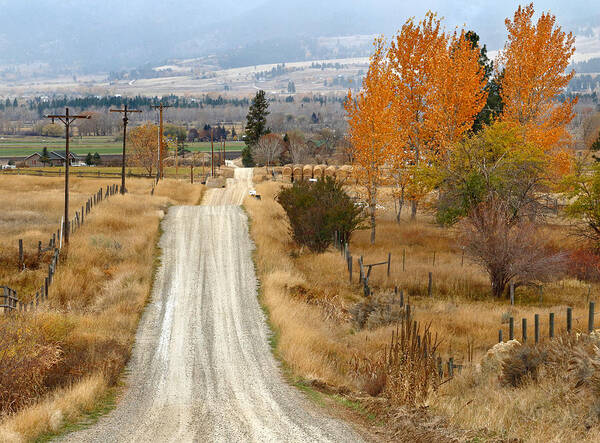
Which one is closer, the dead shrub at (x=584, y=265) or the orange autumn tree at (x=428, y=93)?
the dead shrub at (x=584, y=265)

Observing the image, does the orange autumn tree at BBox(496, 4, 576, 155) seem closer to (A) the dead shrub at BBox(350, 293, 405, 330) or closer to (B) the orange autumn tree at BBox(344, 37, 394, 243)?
(B) the orange autumn tree at BBox(344, 37, 394, 243)

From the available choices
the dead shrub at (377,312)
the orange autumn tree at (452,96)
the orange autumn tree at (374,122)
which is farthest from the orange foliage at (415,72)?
the dead shrub at (377,312)

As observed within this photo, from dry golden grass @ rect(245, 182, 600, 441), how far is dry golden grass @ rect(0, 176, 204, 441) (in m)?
5.52

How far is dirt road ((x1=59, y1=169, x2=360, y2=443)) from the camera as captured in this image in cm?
1313

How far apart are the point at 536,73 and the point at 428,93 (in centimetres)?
891

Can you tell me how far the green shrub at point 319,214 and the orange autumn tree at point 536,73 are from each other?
647 inches

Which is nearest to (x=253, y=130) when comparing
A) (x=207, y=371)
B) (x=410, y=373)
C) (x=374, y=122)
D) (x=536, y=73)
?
(x=536, y=73)

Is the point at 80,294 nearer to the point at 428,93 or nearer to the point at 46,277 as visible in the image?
the point at 46,277

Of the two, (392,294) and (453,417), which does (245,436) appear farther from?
(392,294)

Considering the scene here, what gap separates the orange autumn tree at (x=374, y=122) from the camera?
4131 cm

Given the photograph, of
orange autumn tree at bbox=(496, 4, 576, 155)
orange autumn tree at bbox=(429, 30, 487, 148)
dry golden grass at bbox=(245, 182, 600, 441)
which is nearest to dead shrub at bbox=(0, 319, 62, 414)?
dry golden grass at bbox=(245, 182, 600, 441)

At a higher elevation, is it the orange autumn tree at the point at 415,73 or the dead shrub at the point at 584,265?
the orange autumn tree at the point at 415,73

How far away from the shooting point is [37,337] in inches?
691

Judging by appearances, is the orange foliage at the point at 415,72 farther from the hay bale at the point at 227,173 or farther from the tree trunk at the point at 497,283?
the hay bale at the point at 227,173
